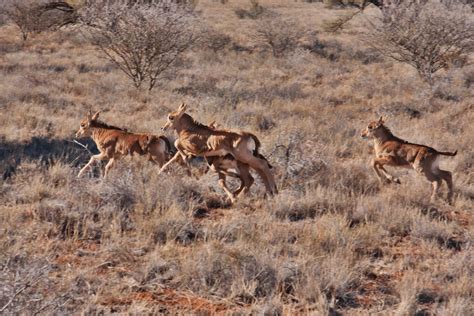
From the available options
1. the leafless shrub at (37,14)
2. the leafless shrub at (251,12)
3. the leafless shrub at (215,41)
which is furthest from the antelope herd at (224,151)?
the leafless shrub at (251,12)

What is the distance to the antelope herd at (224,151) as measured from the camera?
827cm

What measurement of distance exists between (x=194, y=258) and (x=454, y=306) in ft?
8.06

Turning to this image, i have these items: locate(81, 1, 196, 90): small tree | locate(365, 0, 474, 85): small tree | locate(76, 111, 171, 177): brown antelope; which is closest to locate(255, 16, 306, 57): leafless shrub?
locate(365, 0, 474, 85): small tree

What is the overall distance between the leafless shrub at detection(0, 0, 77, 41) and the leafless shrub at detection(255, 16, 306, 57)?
894 cm

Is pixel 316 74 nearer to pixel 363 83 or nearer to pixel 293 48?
pixel 363 83

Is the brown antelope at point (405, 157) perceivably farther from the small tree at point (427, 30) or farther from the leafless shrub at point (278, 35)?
the leafless shrub at point (278, 35)

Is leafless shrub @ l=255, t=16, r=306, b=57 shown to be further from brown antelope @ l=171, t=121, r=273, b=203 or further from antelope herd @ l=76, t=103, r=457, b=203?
brown antelope @ l=171, t=121, r=273, b=203

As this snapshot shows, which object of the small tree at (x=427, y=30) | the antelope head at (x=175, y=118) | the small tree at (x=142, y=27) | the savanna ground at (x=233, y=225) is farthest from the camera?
the small tree at (x=427, y=30)

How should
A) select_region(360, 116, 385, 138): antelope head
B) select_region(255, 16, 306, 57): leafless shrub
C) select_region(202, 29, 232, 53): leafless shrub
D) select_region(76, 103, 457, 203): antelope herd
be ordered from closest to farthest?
select_region(76, 103, 457, 203): antelope herd → select_region(360, 116, 385, 138): antelope head → select_region(202, 29, 232, 53): leafless shrub → select_region(255, 16, 306, 57): leafless shrub

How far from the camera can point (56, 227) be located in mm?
6629

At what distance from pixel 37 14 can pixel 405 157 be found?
74.6 ft

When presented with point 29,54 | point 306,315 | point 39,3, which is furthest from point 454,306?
point 39,3

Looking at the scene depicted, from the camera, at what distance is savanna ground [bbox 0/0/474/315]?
529 cm

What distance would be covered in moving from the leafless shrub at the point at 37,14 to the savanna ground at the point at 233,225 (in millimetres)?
13324
